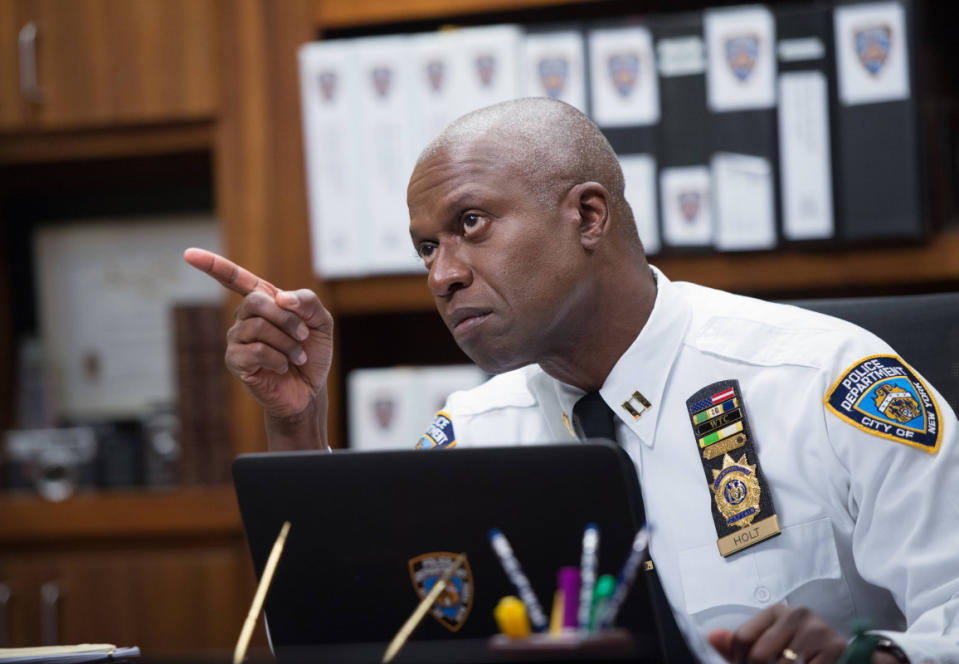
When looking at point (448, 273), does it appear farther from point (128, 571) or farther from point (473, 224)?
point (128, 571)

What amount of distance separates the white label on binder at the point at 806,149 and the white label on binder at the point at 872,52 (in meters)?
0.04

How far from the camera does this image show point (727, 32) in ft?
5.35

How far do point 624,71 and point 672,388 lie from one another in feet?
2.44

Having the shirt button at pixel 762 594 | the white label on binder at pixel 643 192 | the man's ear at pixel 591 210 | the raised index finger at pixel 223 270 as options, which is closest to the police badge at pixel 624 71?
the white label on binder at pixel 643 192

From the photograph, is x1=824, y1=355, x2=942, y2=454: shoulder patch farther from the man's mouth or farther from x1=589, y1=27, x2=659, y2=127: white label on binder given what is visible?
x1=589, y1=27, x2=659, y2=127: white label on binder

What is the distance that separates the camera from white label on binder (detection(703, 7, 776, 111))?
162 centimetres

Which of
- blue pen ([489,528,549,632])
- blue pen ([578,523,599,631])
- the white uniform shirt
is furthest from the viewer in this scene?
the white uniform shirt

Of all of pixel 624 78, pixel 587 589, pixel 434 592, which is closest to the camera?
pixel 587 589

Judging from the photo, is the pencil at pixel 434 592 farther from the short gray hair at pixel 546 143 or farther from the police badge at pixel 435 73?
the police badge at pixel 435 73

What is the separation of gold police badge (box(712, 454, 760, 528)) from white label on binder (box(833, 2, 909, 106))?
80 centimetres

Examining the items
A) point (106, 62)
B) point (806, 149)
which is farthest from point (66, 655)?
point (106, 62)

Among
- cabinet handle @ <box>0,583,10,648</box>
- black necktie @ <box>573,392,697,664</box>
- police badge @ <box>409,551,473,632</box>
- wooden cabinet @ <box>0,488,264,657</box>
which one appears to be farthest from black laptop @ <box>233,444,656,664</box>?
cabinet handle @ <box>0,583,10,648</box>

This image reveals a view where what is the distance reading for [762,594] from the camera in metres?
1.00

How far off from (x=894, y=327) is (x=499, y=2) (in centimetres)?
98
